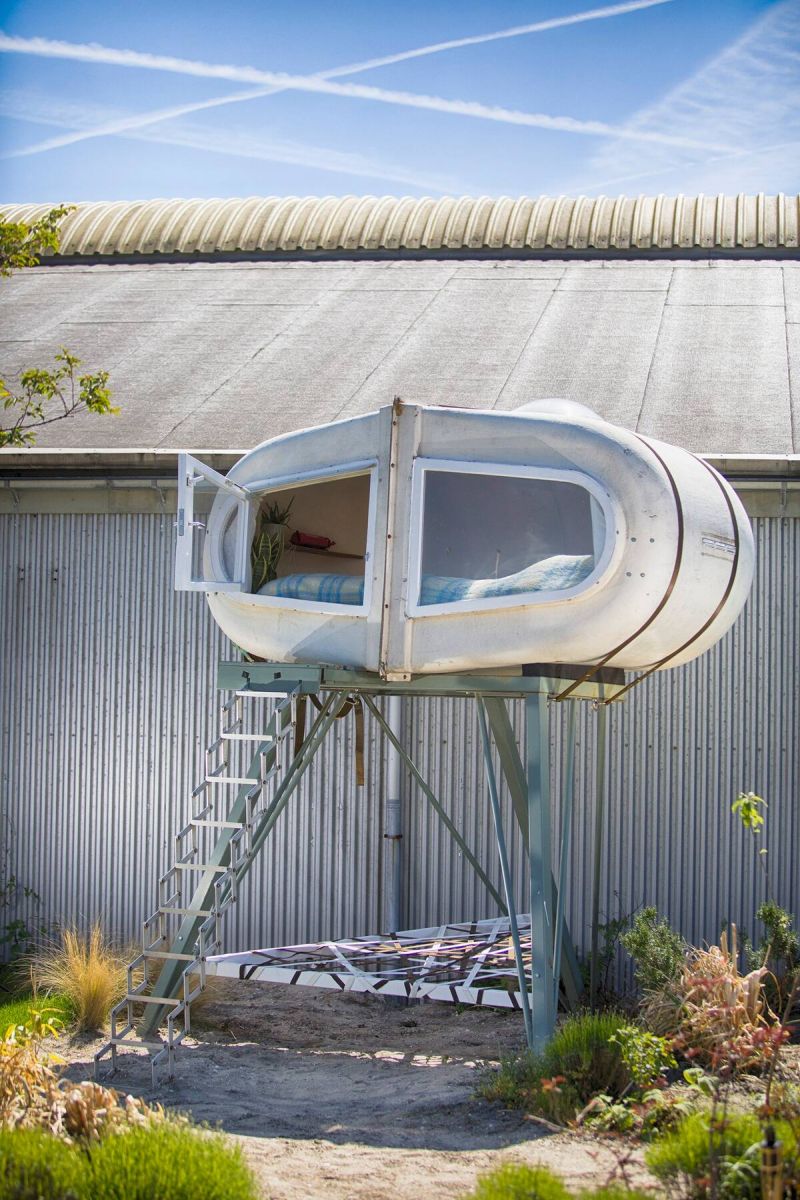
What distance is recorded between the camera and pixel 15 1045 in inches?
282

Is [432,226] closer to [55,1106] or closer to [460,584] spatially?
[460,584]

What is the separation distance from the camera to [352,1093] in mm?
8133

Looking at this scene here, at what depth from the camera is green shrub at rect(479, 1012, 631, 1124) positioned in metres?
7.09

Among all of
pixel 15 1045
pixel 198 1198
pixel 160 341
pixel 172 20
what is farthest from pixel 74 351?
pixel 198 1198

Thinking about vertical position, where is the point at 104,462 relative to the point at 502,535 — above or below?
above

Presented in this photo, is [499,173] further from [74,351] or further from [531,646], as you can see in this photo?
[531,646]

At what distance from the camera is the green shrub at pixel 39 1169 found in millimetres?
5285

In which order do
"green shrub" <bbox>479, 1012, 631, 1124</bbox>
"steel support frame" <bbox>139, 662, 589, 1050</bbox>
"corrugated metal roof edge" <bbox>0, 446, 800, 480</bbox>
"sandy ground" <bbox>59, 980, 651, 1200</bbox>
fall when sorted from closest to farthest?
"sandy ground" <bbox>59, 980, 651, 1200</bbox>, "green shrub" <bbox>479, 1012, 631, 1124</bbox>, "steel support frame" <bbox>139, 662, 589, 1050</bbox>, "corrugated metal roof edge" <bbox>0, 446, 800, 480</bbox>

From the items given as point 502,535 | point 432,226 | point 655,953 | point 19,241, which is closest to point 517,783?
point 655,953

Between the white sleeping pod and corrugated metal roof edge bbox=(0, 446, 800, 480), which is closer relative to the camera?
the white sleeping pod

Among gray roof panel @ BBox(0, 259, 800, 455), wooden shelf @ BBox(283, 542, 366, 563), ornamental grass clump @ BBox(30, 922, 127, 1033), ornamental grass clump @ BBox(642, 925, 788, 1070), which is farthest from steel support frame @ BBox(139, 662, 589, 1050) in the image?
gray roof panel @ BBox(0, 259, 800, 455)

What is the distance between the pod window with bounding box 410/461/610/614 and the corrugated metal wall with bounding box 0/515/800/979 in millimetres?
3063

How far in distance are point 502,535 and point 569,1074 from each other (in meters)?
3.35

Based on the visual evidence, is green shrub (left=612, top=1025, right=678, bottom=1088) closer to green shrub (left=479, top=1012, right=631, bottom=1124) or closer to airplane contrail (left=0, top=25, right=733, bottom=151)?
green shrub (left=479, top=1012, right=631, bottom=1124)
